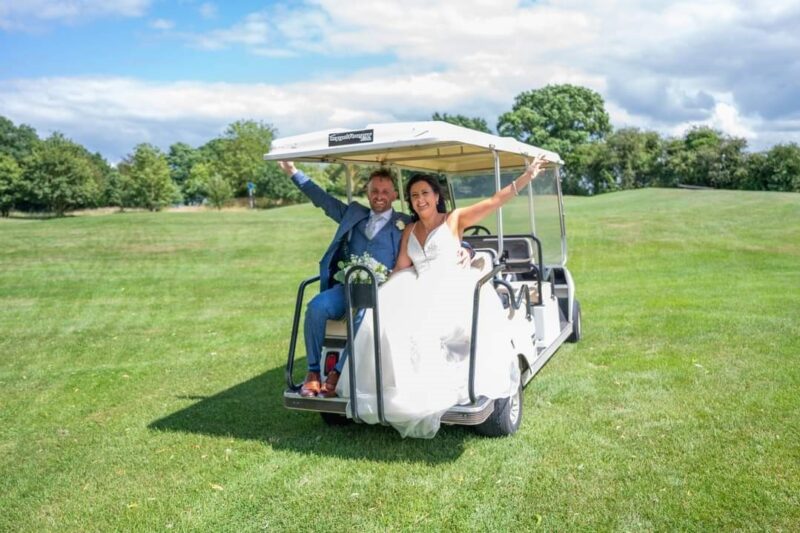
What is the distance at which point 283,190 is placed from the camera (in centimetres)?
5019

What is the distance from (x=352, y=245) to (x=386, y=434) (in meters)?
1.39

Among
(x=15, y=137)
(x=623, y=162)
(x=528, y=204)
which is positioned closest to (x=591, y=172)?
(x=623, y=162)

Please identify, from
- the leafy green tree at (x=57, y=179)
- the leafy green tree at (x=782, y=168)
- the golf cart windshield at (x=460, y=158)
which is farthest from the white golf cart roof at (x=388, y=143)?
the leafy green tree at (x=57, y=179)

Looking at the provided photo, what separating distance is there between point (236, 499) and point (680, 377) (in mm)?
3885

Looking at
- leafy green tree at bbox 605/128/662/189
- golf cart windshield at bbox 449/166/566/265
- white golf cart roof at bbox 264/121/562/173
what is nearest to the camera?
white golf cart roof at bbox 264/121/562/173

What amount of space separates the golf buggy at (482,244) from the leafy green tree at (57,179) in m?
48.7

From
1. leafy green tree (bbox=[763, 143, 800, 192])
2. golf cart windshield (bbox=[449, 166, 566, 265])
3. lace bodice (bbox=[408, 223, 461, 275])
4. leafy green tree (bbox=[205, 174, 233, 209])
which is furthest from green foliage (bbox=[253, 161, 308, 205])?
lace bodice (bbox=[408, 223, 461, 275])

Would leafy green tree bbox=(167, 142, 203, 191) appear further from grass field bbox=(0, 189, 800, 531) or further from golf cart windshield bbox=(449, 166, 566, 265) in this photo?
golf cart windshield bbox=(449, 166, 566, 265)

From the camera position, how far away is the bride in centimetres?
417

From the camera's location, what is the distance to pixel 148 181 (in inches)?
2036

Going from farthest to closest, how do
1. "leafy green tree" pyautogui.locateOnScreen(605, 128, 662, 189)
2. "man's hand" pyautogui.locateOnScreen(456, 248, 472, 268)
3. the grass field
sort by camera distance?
"leafy green tree" pyautogui.locateOnScreen(605, 128, 662, 189) → "man's hand" pyautogui.locateOnScreen(456, 248, 472, 268) → the grass field

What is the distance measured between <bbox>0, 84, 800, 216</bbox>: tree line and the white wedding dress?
111ft

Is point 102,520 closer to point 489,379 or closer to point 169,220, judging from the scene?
point 489,379

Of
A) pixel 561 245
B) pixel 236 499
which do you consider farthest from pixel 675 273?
pixel 236 499
